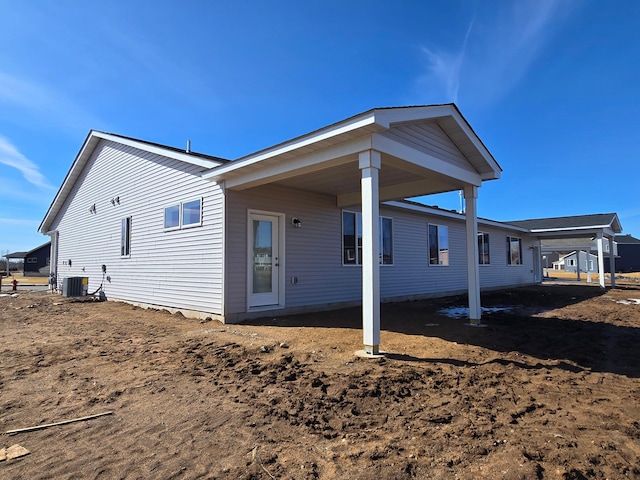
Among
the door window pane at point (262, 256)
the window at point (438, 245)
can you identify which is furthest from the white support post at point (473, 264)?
the window at point (438, 245)

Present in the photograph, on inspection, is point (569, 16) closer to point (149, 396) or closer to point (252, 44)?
point (252, 44)

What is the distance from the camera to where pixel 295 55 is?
29.0 ft

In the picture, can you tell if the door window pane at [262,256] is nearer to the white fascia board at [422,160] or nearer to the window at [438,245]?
the white fascia board at [422,160]

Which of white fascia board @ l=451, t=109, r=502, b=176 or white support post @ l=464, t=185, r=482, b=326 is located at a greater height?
white fascia board @ l=451, t=109, r=502, b=176

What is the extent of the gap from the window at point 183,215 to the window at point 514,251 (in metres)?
16.0

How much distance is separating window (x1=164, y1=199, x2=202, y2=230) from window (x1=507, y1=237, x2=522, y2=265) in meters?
16.0

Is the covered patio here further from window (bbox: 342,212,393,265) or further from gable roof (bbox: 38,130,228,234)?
window (bbox: 342,212,393,265)

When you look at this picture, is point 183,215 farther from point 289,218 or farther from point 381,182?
point 381,182

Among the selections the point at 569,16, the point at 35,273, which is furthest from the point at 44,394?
the point at 35,273

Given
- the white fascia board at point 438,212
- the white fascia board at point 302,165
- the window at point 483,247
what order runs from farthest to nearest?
the window at point 483,247 → the white fascia board at point 438,212 → the white fascia board at point 302,165

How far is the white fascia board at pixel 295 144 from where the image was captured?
4.59m

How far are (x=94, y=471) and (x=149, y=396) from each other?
1291mm

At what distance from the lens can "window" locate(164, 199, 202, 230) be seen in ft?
26.5

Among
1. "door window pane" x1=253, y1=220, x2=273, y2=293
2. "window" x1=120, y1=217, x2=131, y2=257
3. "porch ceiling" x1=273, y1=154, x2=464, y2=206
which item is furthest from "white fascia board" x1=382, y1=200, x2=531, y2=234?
"window" x1=120, y1=217, x2=131, y2=257
